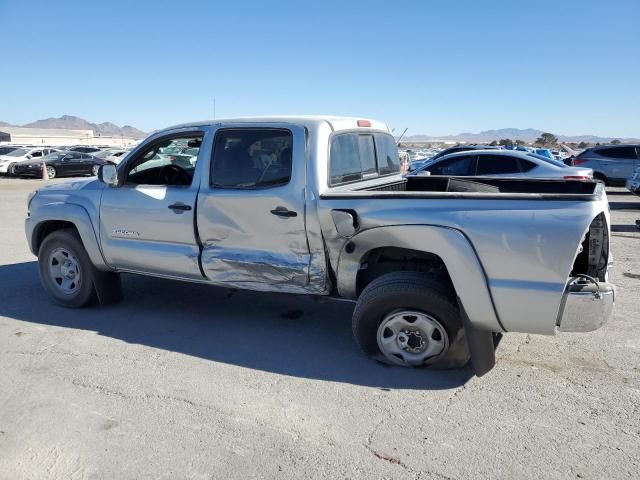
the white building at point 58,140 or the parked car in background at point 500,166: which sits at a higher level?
the parked car in background at point 500,166

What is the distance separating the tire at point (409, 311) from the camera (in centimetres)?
388

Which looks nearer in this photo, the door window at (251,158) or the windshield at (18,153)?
the door window at (251,158)

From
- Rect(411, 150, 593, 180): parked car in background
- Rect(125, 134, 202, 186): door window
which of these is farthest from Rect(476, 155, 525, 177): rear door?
Rect(125, 134, 202, 186): door window

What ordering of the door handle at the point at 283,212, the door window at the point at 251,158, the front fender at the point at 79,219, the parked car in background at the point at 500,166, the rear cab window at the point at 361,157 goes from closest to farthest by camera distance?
the door handle at the point at 283,212, the door window at the point at 251,158, the rear cab window at the point at 361,157, the front fender at the point at 79,219, the parked car in background at the point at 500,166

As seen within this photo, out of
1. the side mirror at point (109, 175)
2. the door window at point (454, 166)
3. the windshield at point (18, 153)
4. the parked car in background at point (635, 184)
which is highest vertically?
the side mirror at point (109, 175)

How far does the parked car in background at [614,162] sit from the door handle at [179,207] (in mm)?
16233

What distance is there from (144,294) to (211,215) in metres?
1.97

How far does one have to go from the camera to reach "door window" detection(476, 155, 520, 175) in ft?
39.3

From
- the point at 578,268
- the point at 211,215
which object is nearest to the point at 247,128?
the point at 211,215

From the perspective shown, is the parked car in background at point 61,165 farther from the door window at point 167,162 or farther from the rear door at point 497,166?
the door window at point 167,162

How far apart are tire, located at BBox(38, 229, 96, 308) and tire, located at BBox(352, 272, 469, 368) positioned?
9.72 ft

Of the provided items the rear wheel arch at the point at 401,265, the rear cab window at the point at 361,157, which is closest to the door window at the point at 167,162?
the rear cab window at the point at 361,157

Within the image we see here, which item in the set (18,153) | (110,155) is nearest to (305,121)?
(18,153)

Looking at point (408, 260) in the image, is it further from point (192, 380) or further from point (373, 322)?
point (192, 380)
